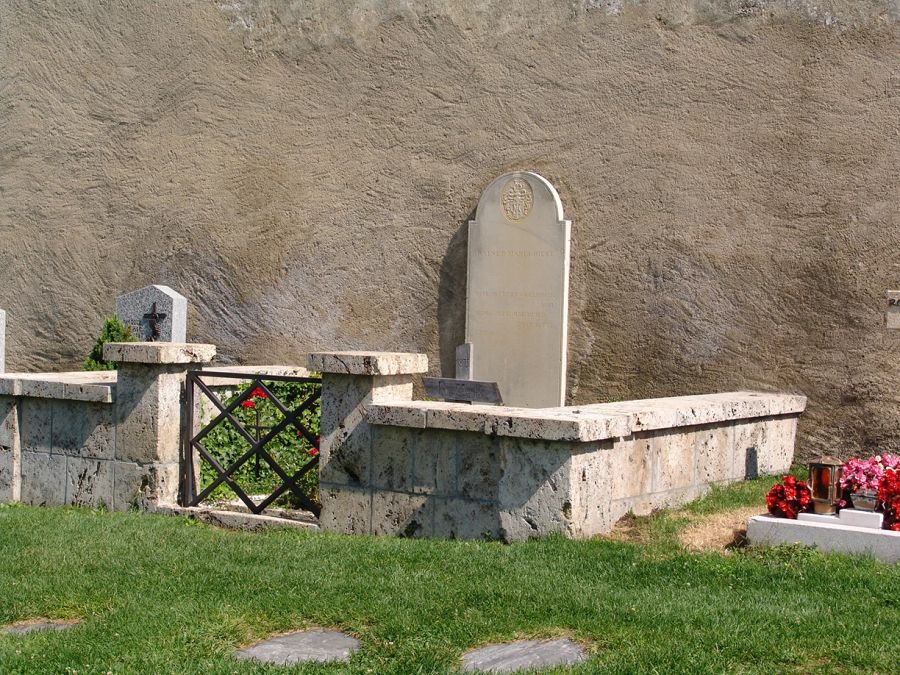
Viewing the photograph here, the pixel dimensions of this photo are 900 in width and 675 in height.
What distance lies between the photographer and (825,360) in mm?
8477

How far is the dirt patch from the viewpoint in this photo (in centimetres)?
567

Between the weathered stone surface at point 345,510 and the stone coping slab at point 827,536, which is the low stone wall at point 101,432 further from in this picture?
the stone coping slab at point 827,536

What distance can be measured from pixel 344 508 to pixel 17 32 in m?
9.73

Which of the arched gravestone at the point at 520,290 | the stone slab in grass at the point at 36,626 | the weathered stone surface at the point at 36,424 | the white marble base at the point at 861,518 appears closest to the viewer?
the stone slab in grass at the point at 36,626

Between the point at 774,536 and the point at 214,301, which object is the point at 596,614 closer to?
the point at 774,536

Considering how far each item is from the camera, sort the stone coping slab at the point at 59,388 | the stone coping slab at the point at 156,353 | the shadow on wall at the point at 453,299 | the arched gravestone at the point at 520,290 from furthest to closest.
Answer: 1. the shadow on wall at the point at 453,299
2. the arched gravestone at the point at 520,290
3. the stone coping slab at the point at 59,388
4. the stone coping slab at the point at 156,353

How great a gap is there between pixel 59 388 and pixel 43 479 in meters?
0.66

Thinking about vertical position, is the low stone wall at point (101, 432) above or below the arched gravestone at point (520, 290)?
below

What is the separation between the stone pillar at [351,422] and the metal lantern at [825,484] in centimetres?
219

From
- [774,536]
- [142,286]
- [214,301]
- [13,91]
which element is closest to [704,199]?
[774,536]

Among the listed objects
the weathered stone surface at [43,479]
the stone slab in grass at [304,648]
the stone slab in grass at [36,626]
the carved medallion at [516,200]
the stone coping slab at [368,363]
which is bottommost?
the stone slab in grass at [36,626]

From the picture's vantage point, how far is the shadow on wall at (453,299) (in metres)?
10.2

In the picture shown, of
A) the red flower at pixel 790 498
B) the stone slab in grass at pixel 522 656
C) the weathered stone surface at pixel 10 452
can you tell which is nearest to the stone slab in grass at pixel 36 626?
the stone slab in grass at pixel 522 656

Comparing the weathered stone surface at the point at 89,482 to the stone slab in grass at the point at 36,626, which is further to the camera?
the weathered stone surface at the point at 89,482
